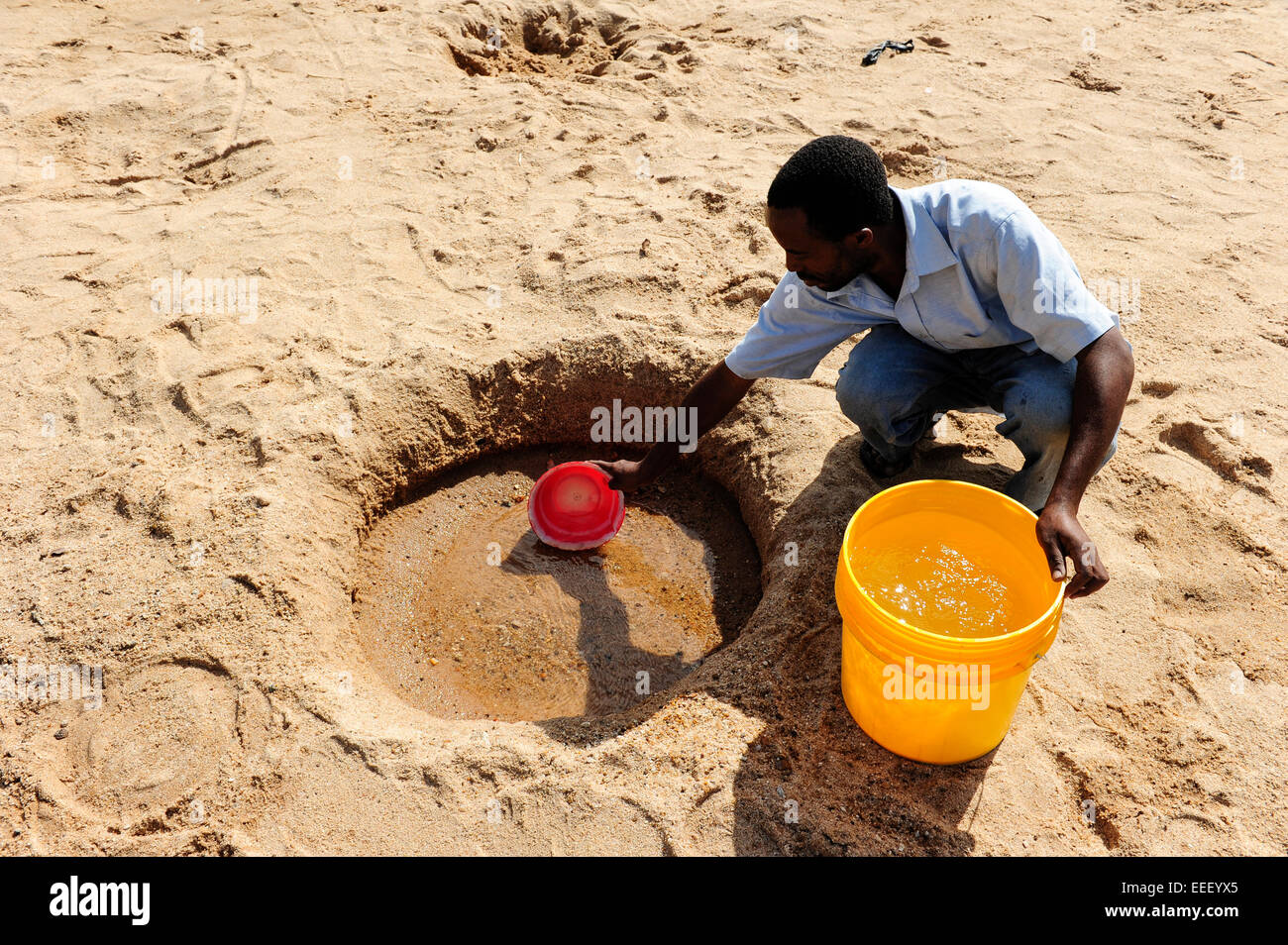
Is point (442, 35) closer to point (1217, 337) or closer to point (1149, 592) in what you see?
point (1217, 337)

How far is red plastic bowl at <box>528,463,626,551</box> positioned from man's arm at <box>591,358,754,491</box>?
29 centimetres

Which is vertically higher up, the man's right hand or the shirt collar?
the shirt collar

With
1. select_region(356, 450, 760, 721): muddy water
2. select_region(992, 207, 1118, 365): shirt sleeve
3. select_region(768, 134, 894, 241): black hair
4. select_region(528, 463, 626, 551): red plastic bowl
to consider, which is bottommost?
select_region(356, 450, 760, 721): muddy water

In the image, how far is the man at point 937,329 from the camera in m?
1.95

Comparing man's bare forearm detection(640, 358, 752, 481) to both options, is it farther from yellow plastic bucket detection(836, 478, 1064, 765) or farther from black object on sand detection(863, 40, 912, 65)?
black object on sand detection(863, 40, 912, 65)

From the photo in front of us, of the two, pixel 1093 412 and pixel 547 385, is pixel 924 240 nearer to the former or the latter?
pixel 1093 412

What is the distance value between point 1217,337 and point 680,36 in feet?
10.4

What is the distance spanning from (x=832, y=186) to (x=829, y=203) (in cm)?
4

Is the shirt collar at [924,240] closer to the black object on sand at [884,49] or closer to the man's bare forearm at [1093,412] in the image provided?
the man's bare forearm at [1093,412]

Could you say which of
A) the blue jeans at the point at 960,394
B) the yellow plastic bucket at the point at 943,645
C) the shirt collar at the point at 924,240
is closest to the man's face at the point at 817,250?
the shirt collar at the point at 924,240

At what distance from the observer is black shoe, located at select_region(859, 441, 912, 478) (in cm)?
268

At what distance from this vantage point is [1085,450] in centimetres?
193

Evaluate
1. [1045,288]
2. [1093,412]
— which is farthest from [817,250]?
[1093,412]

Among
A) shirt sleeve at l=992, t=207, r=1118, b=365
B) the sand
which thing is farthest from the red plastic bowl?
shirt sleeve at l=992, t=207, r=1118, b=365
